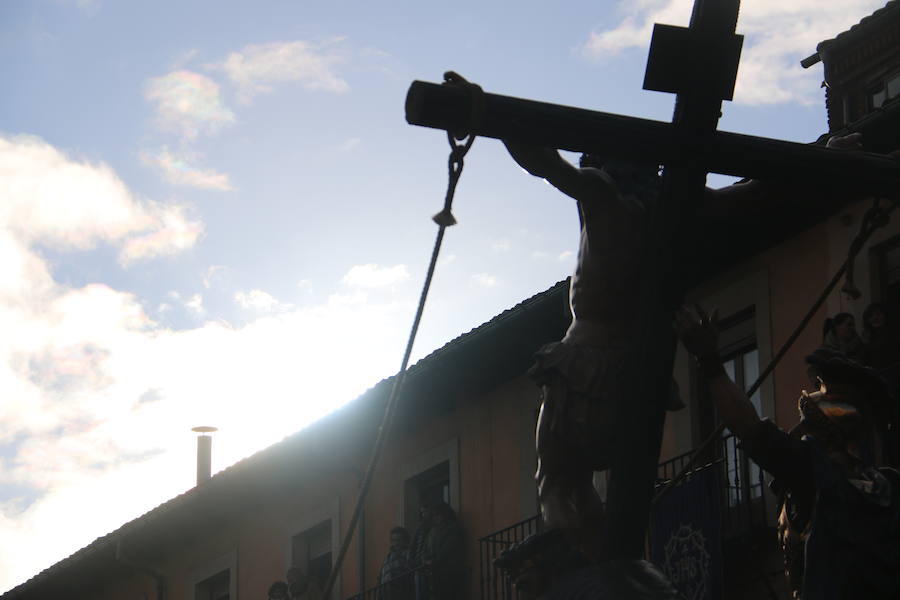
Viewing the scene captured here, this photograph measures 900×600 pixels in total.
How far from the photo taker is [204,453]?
104ft

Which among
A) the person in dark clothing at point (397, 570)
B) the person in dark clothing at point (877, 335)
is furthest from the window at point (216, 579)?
the person in dark clothing at point (877, 335)

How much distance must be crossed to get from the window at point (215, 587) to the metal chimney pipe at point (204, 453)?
422 centimetres

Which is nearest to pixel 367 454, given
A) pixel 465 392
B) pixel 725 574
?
pixel 465 392

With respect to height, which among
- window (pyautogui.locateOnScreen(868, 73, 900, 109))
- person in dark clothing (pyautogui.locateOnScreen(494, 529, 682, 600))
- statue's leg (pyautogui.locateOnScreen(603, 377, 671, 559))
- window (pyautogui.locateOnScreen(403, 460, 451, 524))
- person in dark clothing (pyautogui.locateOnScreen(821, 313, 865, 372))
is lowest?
person in dark clothing (pyautogui.locateOnScreen(494, 529, 682, 600))

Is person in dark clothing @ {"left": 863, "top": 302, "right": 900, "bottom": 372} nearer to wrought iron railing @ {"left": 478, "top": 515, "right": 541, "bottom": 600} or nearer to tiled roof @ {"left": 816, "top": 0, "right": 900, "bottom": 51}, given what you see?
wrought iron railing @ {"left": 478, "top": 515, "right": 541, "bottom": 600}

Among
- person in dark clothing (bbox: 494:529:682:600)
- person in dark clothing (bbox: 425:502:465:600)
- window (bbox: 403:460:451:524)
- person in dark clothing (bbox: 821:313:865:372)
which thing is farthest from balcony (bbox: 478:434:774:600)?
person in dark clothing (bbox: 494:529:682:600)

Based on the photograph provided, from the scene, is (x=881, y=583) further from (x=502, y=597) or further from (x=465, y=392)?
(x=465, y=392)

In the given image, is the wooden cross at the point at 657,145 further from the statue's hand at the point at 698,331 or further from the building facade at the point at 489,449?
the building facade at the point at 489,449

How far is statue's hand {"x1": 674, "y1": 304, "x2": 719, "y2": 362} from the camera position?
5645mm

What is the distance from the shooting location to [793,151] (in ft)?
18.9

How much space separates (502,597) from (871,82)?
52.6 feet

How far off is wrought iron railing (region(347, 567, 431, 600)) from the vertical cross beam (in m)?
14.4

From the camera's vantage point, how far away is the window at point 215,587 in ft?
88.0

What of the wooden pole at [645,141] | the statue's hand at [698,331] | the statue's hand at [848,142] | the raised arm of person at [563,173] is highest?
the statue's hand at [848,142]
